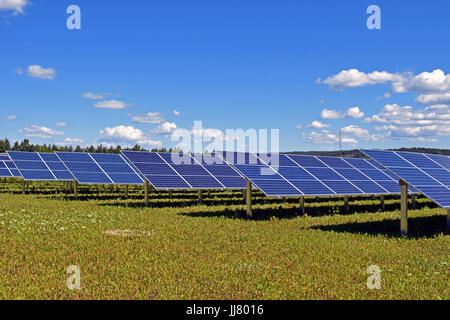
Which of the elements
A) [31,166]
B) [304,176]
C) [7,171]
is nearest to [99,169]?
[31,166]

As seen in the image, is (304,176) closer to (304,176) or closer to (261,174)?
(304,176)

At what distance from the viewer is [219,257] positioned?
13164 mm

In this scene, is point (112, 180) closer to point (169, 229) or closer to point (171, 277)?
point (169, 229)

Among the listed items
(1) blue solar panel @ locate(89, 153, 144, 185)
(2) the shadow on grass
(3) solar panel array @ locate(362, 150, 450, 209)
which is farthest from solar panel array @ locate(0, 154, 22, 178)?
(3) solar panel array @ locate(362, 150, 450, 209)

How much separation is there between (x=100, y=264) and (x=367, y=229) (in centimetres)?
1165

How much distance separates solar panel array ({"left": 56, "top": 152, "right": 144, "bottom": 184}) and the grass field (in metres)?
12.7

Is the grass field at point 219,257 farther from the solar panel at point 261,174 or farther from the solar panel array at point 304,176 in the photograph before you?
the solar panel array at point 304,176

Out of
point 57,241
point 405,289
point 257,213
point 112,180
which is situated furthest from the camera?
point 112,180

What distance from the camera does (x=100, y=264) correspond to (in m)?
12.3

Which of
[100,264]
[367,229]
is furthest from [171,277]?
[367,229]

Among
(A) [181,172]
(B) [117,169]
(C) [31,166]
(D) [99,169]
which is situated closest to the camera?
(A) [181,172]

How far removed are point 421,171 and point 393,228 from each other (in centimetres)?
303

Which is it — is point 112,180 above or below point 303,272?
above

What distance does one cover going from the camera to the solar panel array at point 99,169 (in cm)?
3575
